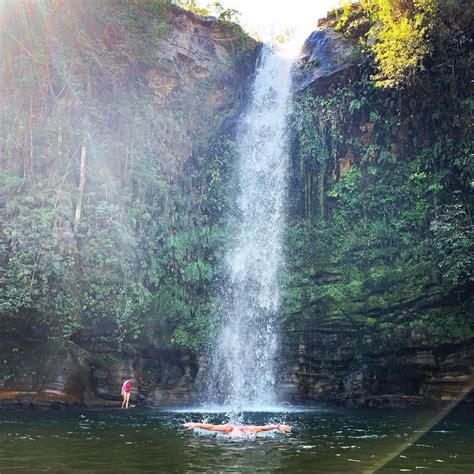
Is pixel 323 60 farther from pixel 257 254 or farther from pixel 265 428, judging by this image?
pixel 265 428

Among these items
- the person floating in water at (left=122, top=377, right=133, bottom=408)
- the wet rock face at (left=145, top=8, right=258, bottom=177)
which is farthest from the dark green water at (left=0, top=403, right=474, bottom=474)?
the wet rock face at (left=145, top=8, right=258, bottom=177)

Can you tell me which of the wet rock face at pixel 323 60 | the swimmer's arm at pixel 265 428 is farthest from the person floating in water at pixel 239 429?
the wet rock face at pixel 323 60

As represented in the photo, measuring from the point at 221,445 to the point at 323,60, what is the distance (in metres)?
18.2

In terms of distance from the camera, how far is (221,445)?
970 centimetres

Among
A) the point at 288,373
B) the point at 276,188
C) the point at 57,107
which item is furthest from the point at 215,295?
the point at 57,107

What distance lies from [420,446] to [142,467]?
208 inches

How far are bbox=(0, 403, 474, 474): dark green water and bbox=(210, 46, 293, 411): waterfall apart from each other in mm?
4247

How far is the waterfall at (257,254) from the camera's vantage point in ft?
61.1

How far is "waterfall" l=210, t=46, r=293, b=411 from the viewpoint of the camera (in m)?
18.6

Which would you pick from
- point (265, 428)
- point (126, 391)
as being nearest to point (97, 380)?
point (126, 391)

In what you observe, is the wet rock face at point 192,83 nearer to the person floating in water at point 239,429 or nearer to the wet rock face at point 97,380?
the wet rock face at point 97,380

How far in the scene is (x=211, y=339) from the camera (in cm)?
1897

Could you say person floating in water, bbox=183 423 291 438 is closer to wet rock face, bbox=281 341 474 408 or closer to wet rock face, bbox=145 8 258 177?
wet rock face, bbox=281 341 474 408

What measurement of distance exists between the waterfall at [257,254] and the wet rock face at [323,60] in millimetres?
810
